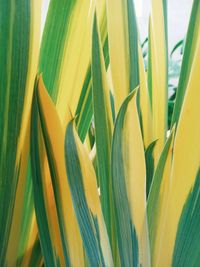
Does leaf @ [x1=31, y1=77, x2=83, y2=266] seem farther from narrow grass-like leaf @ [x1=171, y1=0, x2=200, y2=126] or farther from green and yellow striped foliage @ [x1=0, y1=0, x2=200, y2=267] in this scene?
narrow grass-like leaf @ [x1=171, y1=0, x2=200, y2=126]

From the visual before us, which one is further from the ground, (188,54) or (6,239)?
(188,54)

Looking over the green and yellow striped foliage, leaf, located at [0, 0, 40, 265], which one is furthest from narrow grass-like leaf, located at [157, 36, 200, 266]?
leaf, located at [0, 0, 40, 265]

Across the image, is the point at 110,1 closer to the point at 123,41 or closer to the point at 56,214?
the point at 123,41

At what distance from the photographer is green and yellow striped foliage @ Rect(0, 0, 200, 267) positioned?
0.82ft

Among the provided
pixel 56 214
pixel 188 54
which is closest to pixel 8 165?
pixel 56 214

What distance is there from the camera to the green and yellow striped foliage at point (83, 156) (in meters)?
0.25

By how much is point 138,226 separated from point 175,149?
0.19 ft

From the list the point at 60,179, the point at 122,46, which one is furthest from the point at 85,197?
the point at 122,46

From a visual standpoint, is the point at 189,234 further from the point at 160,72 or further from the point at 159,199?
the point at 160,72

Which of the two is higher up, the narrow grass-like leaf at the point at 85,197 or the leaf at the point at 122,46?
the leaf at the point at 122,46

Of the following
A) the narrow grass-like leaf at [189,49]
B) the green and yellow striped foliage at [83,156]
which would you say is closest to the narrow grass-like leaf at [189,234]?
the green and yellow striped foliage at [83,156]

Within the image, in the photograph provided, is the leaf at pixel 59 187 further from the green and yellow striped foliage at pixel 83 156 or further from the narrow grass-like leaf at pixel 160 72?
the narrow grass-like leaf at pixel 160 72

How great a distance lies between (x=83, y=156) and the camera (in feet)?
0.83

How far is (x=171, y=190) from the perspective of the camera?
276 mm
